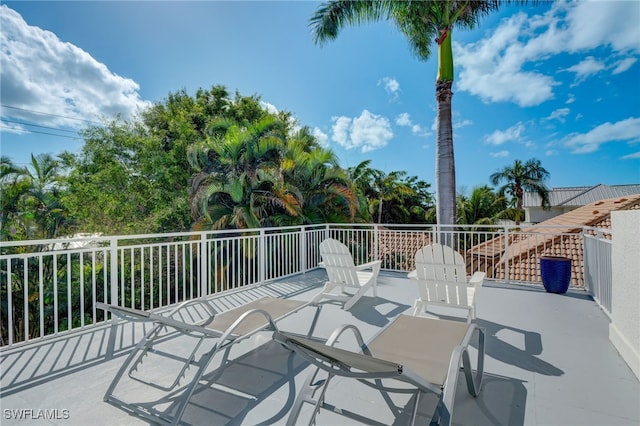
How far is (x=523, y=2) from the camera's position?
333 inches

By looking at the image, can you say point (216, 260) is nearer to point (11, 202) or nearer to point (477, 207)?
point (11, 202)

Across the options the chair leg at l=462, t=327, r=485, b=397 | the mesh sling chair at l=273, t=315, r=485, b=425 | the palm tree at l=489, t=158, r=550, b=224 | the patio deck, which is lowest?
the patio deck

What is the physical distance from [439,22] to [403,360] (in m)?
9.59

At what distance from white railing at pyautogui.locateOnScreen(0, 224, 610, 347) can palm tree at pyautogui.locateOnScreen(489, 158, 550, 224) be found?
74.1 ft

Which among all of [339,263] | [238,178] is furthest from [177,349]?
[238,178]

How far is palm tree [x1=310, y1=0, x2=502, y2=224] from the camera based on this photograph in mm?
8664

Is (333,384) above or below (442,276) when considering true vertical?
below

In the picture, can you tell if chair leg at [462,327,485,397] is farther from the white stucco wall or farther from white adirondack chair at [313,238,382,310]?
white adirondack chair at [313,238,382,310]

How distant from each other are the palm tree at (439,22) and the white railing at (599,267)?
3.37 m

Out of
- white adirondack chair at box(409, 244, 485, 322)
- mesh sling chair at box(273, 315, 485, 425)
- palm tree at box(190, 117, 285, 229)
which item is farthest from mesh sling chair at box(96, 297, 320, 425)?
palm tree at box(190, 117, 285, 229)

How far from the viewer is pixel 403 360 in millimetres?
2338

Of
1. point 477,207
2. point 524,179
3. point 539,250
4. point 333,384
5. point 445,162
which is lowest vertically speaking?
point 333,384

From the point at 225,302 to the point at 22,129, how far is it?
67.8ft

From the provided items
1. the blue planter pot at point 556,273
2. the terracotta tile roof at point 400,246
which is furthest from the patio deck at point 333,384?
the terracotta tile roof at point 400,246
